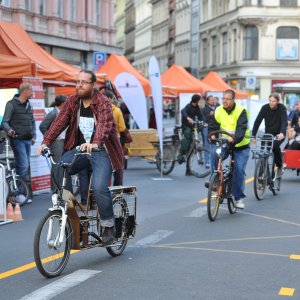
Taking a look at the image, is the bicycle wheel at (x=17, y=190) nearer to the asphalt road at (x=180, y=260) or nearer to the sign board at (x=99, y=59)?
the asphalt road at (x=180, y=260)

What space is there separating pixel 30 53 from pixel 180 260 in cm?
956

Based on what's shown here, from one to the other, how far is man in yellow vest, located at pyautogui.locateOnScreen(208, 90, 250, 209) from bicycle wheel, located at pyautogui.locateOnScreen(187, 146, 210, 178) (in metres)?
6.20

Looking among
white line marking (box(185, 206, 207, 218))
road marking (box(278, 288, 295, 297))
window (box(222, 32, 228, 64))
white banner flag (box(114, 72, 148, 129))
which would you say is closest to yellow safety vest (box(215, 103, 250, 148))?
white line marking (box(185, 206, 207, 218))

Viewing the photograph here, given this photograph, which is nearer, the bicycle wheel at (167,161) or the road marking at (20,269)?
the road marking at (20,269)


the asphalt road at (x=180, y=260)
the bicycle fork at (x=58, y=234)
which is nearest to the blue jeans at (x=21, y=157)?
the asphalt road at (x=180, y=260)

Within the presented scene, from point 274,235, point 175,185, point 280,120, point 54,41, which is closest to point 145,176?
point 175,185

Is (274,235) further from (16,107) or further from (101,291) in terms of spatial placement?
(16,107)

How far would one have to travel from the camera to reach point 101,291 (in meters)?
6.70

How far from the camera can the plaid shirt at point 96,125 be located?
773 cm

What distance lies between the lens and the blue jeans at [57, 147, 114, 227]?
25.5 feet

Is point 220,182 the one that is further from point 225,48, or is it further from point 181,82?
point 225,48

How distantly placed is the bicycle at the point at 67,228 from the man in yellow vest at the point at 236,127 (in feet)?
12.0

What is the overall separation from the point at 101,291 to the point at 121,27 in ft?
480

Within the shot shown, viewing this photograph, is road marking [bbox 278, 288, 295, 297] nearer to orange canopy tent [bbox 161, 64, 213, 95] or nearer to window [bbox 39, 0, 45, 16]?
orange canopy tent [bbox 161, 64, 213, 95]
